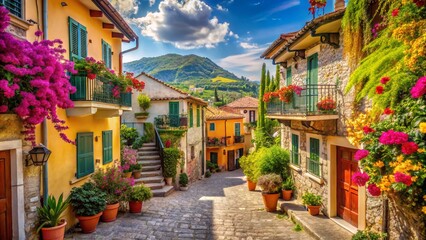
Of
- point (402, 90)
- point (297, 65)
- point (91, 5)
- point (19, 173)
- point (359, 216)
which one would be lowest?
point (359, 216)

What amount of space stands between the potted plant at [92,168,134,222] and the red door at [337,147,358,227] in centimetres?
697

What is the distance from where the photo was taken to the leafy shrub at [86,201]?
7.21m

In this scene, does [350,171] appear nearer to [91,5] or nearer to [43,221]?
[43,221]

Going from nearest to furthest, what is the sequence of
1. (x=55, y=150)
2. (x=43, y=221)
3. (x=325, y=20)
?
1. (x=43, y=221)
2. (x=55, y=150)
3. (x=325, y=20)

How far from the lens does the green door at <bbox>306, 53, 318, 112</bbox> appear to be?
8.76m

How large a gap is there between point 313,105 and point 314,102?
0.35 feet

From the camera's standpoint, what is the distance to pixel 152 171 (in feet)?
49.2

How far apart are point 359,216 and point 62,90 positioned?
25.6 feet

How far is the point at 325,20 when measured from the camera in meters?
7.60

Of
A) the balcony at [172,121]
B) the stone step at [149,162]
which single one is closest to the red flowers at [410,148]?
the stone step at [149,162]

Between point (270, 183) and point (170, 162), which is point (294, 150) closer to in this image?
point (270, 183)

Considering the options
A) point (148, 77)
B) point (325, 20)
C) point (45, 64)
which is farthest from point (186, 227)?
point (148, 77)

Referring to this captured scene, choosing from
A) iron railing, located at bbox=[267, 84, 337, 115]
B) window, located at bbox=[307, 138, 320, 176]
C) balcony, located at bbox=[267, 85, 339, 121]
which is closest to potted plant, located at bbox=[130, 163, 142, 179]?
balcony, located at bbox=[267, 85, 339, 121]

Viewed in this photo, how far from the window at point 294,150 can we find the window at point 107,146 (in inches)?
306
